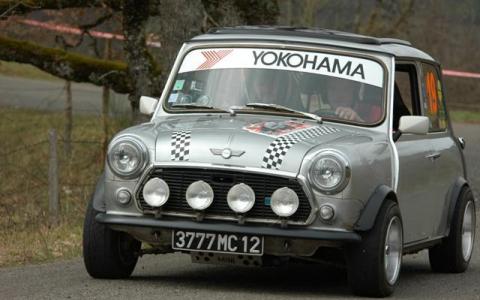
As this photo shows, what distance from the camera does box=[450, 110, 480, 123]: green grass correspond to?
1226 inches

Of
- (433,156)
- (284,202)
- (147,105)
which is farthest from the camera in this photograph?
(433,156)

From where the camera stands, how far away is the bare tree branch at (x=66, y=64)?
18.2m

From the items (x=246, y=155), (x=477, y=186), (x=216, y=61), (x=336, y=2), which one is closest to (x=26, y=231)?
(x=216, y=61)

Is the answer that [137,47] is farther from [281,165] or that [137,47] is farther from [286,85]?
[281,165]

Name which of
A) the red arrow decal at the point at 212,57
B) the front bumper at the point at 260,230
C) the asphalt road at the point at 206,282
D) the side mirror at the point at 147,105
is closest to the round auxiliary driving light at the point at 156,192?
the front bumper at the point at 260,230

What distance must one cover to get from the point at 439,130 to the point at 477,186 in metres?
9.31

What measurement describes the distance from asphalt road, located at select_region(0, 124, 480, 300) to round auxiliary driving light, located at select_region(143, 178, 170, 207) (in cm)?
56

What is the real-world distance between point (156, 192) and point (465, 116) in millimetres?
24344

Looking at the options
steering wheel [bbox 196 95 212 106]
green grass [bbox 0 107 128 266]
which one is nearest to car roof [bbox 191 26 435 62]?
steering wheel [bbox 196 95 212 106]

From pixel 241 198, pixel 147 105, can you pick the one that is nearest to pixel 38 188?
pixel 147 105

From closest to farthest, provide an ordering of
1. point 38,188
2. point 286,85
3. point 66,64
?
point 286,85 → point 38,188 → point 66,64

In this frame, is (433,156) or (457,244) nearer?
(433,156)

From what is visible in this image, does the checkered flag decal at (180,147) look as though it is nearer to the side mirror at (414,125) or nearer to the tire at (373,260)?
the tire at (373,260)

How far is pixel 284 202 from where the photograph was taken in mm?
8250
